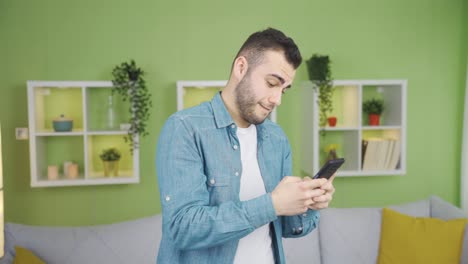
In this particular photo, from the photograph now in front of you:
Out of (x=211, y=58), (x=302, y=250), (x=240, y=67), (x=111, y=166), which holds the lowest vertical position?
(x=302, y=250)

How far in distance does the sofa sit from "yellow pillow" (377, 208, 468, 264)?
0.08m

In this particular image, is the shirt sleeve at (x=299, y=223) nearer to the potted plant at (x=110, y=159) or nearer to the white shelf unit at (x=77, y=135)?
the white shelf unit at (x=77, y=135)

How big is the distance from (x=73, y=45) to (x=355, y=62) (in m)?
2.21

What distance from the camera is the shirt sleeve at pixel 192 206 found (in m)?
1.13

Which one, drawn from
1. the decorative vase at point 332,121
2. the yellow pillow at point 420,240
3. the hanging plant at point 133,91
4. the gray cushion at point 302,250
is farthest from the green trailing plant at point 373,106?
the hanging plant at point 133,91

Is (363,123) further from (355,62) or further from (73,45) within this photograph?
(73,45)

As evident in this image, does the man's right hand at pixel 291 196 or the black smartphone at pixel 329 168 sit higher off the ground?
the black smartphone at pixel 329 168

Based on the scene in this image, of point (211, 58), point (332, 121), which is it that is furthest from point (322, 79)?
point (211, 58)

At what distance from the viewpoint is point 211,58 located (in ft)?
11.9

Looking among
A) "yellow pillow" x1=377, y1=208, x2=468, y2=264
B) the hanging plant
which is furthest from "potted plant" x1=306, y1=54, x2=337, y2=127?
the hanging plant

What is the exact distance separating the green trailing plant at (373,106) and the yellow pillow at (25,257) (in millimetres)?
2568

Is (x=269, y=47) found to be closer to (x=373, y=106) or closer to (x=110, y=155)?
(x=110, y=155)

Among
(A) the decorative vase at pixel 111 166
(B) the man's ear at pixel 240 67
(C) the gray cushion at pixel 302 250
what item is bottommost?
(C) the gray cushion at pixel 302 250

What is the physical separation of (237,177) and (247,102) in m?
0.21
